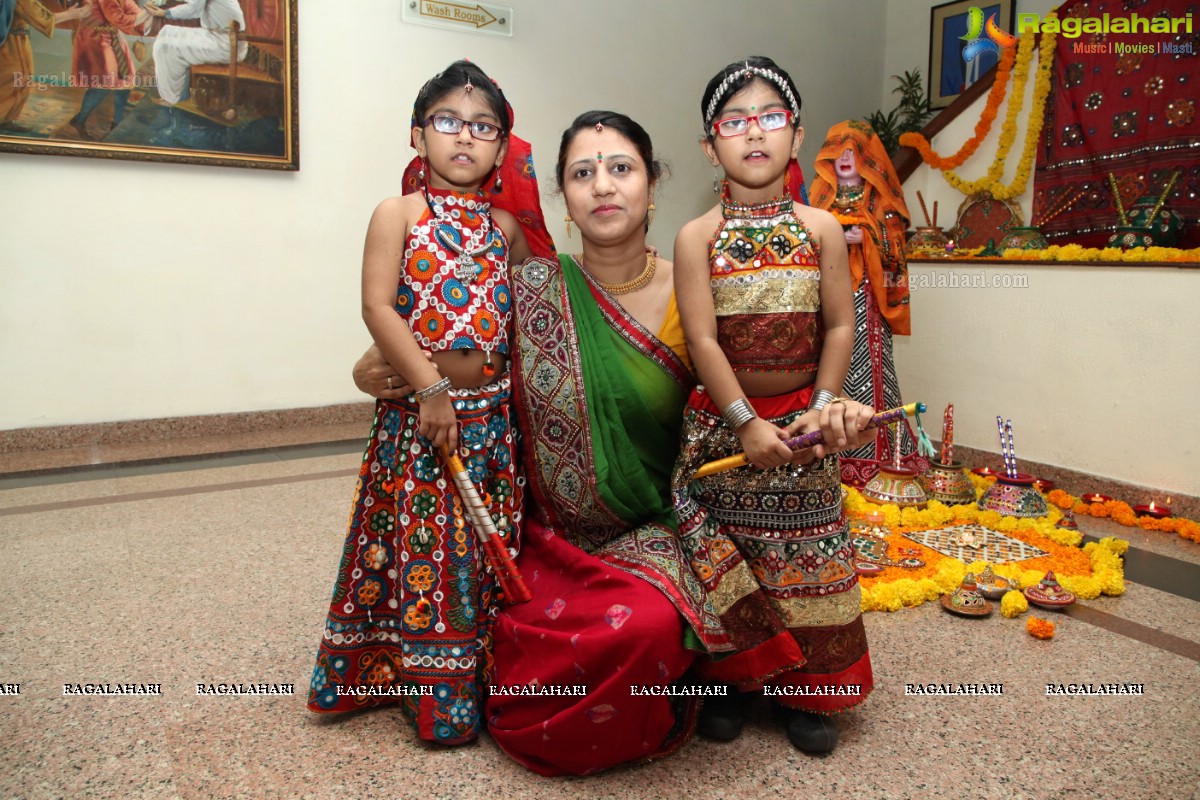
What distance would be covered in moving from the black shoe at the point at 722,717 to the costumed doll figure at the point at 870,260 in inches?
89.1

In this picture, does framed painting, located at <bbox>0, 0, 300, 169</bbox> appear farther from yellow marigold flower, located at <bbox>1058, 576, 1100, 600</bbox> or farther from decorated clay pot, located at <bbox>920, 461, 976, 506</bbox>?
yellow marigold flower, located at <bbox>1058, 576, 1100, 600</bbox>

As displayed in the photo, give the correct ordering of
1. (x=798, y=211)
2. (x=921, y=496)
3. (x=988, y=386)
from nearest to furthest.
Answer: (x=798, y=211), (x=921, y=496), (x=988, y=386)

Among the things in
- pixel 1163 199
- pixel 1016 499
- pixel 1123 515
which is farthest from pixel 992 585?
pixel 1163 199

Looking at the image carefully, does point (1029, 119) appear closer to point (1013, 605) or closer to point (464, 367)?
point (1013, 605)

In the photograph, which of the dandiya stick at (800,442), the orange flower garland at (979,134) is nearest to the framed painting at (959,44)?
the orange flower garland at (979,134)

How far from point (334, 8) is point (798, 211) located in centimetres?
421

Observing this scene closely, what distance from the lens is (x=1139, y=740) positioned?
1.87m

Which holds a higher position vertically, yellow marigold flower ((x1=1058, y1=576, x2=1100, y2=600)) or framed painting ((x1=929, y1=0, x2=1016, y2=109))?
framed painting ((x1=929, y1=0, x2=1016, y2=109))

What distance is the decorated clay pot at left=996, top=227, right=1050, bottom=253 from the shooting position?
14.4 feet

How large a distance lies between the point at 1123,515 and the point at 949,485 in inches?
27.7

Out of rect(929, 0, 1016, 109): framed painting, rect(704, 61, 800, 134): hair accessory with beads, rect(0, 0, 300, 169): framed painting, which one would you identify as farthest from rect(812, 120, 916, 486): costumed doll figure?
rect(929, 0, 1016, 109): framed painting

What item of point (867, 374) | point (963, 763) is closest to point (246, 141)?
point (867, 374)

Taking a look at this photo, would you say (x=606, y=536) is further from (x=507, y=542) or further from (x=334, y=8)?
(x=334, y=8)

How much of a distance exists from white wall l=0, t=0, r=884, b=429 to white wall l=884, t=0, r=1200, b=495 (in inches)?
95.6
